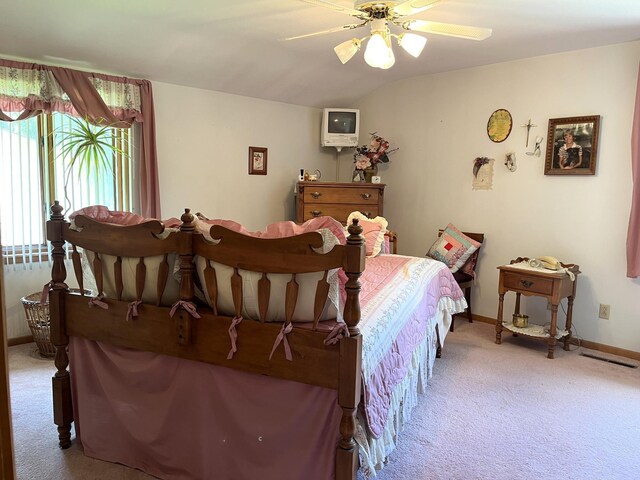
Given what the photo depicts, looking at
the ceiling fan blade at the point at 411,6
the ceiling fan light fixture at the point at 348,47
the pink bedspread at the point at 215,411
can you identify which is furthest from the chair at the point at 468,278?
the ceiling fan blade at the point at 411,6

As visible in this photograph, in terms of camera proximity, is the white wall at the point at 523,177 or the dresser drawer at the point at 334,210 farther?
the dresser drawer at the point at 334,210

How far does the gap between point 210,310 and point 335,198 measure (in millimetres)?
2948

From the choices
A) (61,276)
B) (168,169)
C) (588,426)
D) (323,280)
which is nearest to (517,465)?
(588,426)

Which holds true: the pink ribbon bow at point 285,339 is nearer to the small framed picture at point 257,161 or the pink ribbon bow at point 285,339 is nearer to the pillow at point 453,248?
the pillow at point 453,248

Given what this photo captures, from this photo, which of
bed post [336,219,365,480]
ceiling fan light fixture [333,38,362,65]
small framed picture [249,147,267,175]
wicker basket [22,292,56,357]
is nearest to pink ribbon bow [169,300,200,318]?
bed post [336,219,365,480]

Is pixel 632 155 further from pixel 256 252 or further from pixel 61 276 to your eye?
pixel 61 276

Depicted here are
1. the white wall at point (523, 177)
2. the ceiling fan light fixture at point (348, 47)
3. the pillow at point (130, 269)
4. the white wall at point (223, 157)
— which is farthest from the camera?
the white wall at point (223, 157)

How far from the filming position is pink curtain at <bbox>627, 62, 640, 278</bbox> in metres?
3.35

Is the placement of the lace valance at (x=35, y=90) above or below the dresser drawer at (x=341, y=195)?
above

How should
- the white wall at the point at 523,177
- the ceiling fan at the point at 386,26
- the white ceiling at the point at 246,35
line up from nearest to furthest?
the ceiling fan at the point at 386,26
the white ceiling at the point at 246,35
the white wall at the point at 523,177

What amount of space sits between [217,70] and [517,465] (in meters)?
3.77

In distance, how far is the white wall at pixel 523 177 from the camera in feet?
11.7

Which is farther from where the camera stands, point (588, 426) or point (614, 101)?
point (614, 101)

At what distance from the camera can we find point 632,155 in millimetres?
3395
